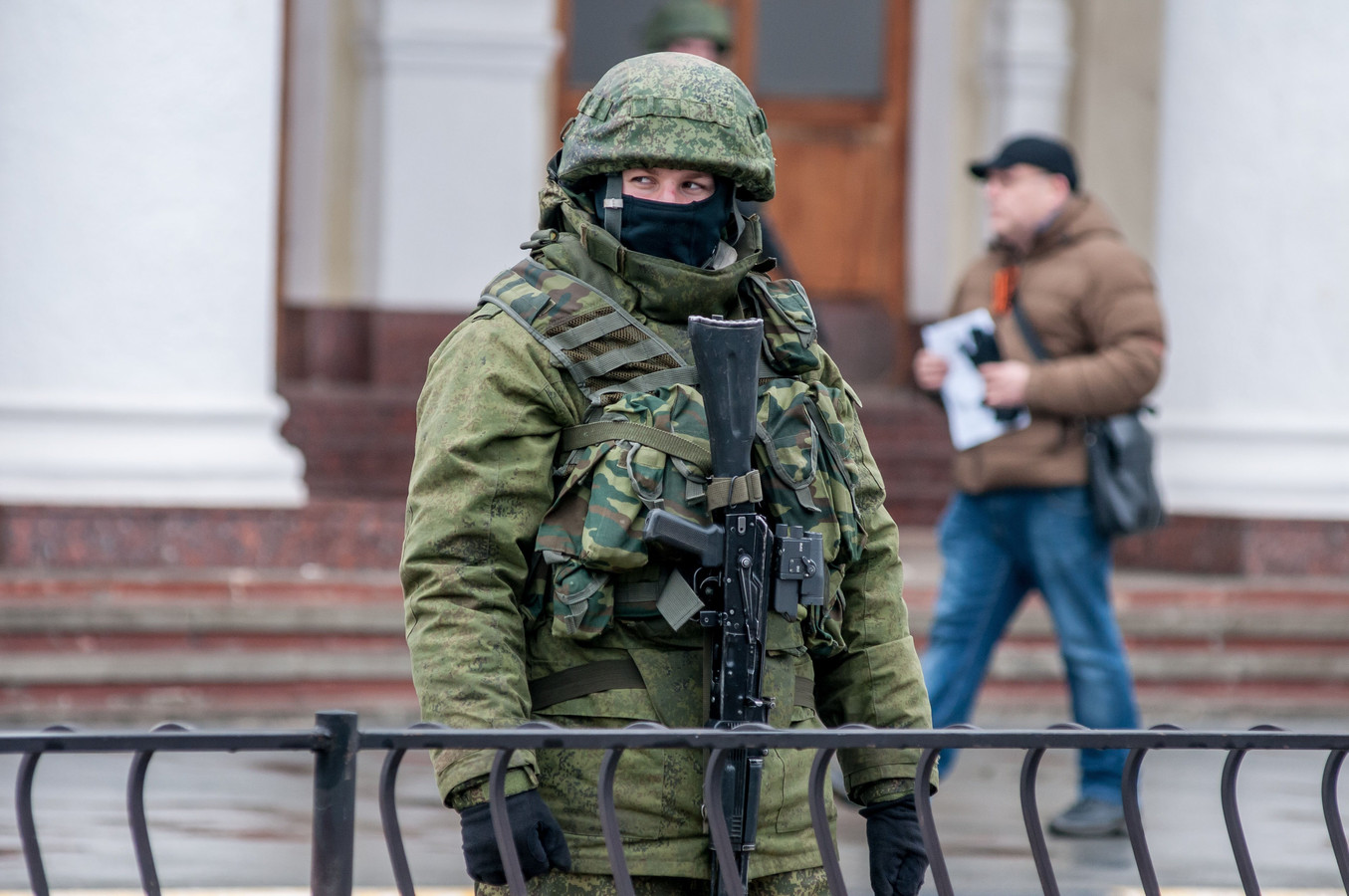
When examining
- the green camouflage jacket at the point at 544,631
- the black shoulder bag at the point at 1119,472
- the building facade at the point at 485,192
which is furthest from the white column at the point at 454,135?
the green camouflage jacket at the point at 544,631

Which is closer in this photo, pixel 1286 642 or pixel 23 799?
pixel 23 799

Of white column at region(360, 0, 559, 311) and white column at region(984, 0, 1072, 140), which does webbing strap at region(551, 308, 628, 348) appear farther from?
white column at region(984, 0, 1072, 140)

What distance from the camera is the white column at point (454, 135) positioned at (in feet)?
32.1

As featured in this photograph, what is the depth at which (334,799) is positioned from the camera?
7.98 ft

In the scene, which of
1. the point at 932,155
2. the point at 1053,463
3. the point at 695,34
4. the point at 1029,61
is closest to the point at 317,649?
the point at 695,34

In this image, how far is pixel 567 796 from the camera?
2752mm

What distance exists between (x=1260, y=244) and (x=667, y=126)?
5.95 m

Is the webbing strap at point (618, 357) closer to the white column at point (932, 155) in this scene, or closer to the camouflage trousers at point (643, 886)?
the camouflage trousers at point (643, 886)

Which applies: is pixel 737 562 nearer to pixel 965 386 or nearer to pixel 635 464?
pixel 635 464

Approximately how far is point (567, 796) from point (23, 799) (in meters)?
0.72

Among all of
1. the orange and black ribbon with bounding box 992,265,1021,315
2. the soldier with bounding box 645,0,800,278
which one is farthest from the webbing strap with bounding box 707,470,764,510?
the soldier with bounding box 645,0,800,278

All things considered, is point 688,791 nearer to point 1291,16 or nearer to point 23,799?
point 23,799

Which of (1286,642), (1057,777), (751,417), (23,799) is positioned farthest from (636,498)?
(1286,642)

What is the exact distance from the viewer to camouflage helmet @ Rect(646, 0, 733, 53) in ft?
23.4
